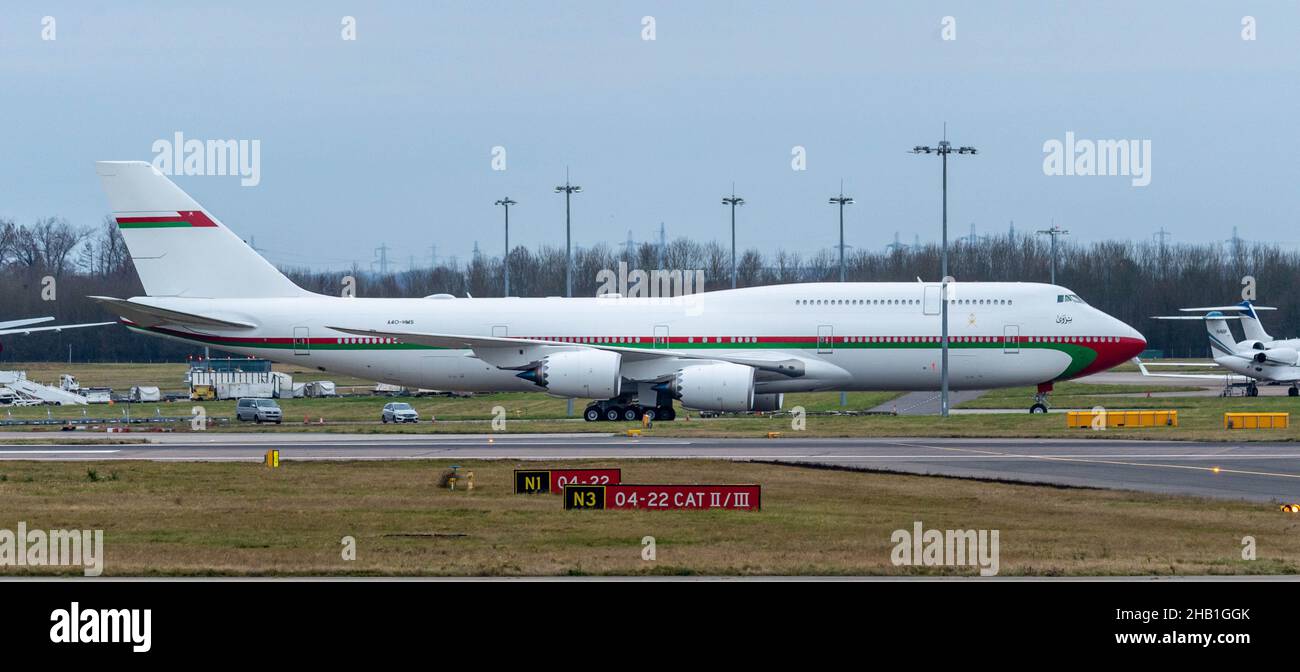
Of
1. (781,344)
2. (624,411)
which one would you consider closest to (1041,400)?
(781,344)

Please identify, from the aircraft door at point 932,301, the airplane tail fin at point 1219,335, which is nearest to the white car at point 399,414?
the aircraft door at point 932,301

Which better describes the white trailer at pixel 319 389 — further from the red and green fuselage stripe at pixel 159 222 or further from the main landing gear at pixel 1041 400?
the main landing gear at pixel 1041 400

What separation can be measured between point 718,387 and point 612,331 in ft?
16.8

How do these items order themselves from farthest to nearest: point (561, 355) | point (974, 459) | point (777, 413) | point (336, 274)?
point (336, 274), point (777, 413), point (561, 355), point (974, 459)

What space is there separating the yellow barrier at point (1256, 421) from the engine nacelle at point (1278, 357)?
30806 millimetres

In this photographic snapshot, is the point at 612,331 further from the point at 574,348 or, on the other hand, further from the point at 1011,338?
the point at 1011,338

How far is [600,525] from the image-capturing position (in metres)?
21.6

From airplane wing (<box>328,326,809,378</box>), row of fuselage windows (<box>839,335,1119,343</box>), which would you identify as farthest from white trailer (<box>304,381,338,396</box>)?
row of fuselage windows (<box>839,335,1119,343</box>)
